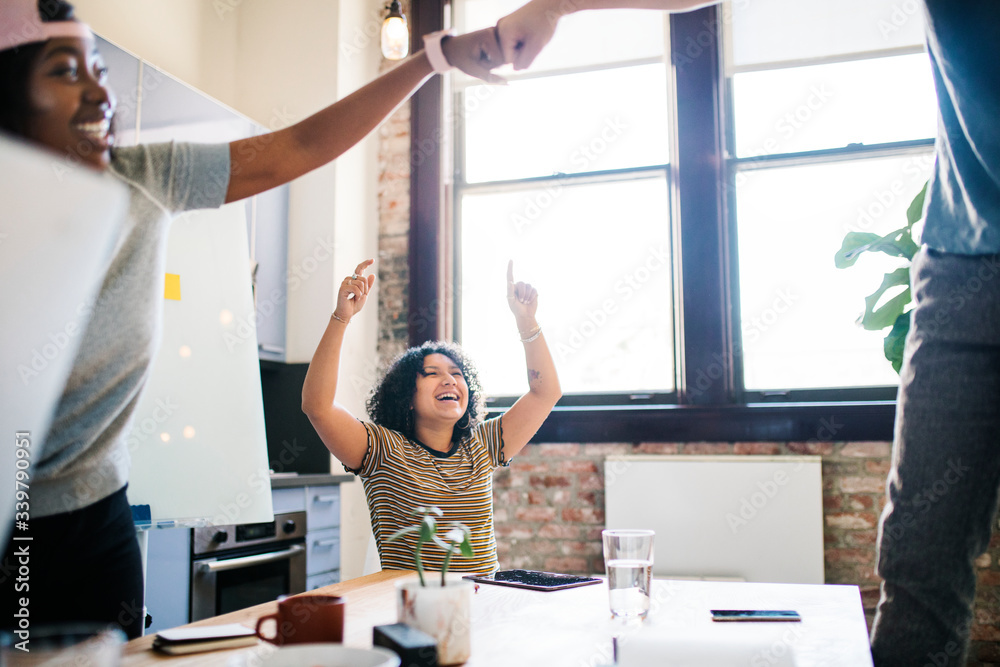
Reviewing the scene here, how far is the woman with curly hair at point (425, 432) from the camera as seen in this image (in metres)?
1.76

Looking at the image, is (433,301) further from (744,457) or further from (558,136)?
(744,457)

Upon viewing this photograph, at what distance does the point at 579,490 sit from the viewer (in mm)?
3191

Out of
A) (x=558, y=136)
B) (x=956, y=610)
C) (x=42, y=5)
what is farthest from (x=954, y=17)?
A: (x=558, y=136)

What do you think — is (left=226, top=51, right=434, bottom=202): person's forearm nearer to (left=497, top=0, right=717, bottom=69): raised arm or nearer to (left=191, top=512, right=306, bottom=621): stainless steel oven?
(left=497, top=0, right=717, bottom=69): raised arm

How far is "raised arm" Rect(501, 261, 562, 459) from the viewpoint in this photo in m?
2.02

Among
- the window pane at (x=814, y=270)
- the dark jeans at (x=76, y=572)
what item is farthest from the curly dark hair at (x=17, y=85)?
the window pane at (x=814, y=270)

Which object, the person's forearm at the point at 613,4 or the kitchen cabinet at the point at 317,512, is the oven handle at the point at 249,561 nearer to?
the kitchen cabinet at the point at 317,512

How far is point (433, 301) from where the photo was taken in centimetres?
348

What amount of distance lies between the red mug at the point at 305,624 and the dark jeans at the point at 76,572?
294 mm

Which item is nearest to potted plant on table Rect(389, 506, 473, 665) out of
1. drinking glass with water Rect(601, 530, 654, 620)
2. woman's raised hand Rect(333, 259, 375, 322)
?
drinking glass with water Rect(601, 530, 654, 620)

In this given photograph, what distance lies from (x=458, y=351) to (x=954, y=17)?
155 centimetres

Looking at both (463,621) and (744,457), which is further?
(744,457)

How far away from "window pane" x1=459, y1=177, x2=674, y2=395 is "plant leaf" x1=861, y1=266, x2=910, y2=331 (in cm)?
84

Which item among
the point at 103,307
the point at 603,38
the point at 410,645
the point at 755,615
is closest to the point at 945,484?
the point at 755,615
